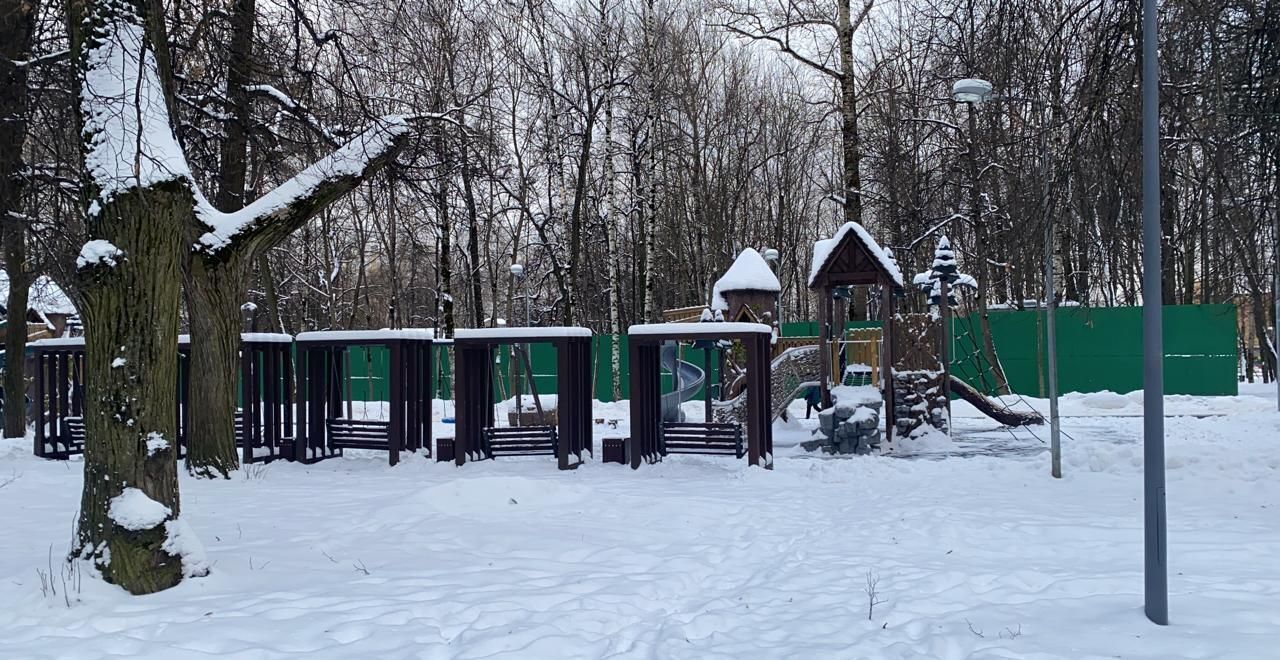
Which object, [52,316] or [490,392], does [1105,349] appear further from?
[52,316]

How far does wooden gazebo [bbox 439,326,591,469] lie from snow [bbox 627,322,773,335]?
990mm

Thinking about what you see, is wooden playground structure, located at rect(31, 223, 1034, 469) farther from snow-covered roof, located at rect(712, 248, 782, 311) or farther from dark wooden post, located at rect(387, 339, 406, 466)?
snow-covered roof, located at rect(712, 248, 782, 311)

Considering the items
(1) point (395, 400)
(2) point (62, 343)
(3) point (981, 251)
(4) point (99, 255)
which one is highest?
(3) point (981, 251)

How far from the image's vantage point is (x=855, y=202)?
1997cm

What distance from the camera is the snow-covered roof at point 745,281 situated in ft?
68.8

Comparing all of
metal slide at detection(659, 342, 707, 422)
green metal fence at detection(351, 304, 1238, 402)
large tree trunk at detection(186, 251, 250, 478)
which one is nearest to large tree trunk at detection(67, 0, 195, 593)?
large tree trunk at detection(186, 251, 250, 478)

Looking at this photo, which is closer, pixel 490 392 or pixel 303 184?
Result: pixel 303 184

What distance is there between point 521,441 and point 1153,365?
31.6 feet

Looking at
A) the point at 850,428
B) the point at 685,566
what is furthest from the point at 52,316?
the point at 685,566

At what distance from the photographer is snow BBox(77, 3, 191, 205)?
596 centimetres

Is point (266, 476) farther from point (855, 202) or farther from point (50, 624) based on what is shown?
point (855, 202)

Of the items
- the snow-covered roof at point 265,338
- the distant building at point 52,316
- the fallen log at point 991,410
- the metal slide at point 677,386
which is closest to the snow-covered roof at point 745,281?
the metal slide at point 677,386

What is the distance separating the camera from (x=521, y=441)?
13.6m

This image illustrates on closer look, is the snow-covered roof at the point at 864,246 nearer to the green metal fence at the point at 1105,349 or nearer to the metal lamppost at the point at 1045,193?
the metal lamppost at the point at 1045,193
